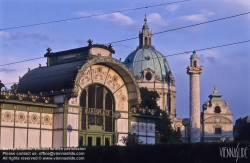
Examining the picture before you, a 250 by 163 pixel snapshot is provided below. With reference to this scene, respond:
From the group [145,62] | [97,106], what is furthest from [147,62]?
[97,106]

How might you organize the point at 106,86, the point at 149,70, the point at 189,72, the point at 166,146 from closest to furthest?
the point at 166,146, the point at 106,86, the point at 189,72, the point at 149,70

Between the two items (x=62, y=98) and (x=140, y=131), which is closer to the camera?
(x=62, y=98)

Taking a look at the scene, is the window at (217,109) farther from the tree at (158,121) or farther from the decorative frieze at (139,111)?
the decorative frieze at (139,111)

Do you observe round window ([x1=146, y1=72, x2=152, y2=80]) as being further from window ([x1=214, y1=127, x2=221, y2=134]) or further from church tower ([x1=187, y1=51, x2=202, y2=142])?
Answer: church tower ([x1=187, y1=51, x2=202, y2=142])

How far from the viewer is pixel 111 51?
4541 centimetres

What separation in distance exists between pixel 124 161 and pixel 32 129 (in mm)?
10927

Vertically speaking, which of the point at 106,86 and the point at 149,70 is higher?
the point at 149,70

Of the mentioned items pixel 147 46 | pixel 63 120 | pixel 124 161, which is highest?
pixel 147 46

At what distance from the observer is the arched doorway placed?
41.5 m

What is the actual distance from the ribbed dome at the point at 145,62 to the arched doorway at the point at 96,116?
8944 centimetres

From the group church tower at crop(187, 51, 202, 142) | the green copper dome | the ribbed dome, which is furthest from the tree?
the ribbed dome

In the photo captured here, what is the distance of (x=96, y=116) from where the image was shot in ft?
139

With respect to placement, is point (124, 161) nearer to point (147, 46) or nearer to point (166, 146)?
point (166, 146)

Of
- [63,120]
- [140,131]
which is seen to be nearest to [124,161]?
[63,120]
